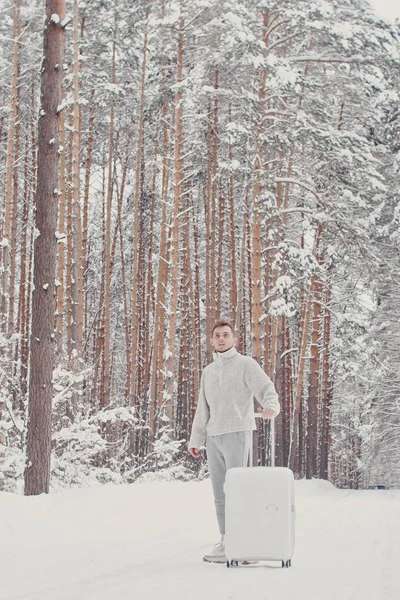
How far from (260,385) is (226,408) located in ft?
0.99

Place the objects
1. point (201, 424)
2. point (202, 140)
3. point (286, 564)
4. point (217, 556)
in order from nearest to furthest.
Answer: point (286, 564), point (217, 556), point (201, 424), point (202, 140)

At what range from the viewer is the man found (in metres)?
6.01

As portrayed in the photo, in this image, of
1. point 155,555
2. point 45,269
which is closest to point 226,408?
point 155,555

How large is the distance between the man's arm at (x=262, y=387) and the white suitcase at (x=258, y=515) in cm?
42

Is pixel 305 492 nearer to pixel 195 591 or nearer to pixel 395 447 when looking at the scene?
pixel 395 447

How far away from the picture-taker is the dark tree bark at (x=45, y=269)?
8.64 metres

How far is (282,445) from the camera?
24219 mm

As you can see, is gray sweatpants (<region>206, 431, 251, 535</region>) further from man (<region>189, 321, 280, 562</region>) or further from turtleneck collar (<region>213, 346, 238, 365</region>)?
turtleneck collar (<region>213, 346, 238, 365</region>)

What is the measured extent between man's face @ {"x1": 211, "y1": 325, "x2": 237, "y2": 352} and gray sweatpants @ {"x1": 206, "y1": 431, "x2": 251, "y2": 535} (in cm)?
63

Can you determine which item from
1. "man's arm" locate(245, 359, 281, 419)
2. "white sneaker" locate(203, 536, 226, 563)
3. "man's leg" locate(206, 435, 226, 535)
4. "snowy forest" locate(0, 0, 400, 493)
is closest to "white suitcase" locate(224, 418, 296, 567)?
"white sneaker" locate(203, 536, 226, 563)

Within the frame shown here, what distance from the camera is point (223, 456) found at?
611cm

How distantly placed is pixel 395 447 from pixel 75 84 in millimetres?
14002

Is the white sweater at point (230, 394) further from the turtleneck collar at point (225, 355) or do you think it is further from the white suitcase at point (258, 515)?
the white suitcase at point (258, 515)

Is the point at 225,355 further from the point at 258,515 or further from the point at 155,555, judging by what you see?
the point at 155,555
